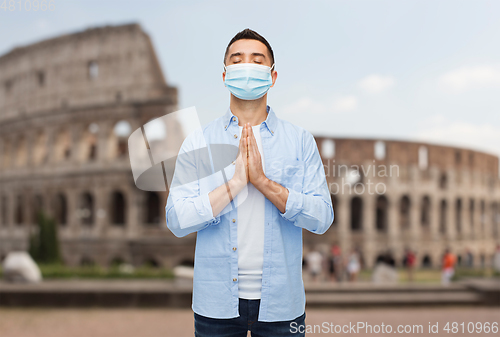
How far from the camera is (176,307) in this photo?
8.72 m

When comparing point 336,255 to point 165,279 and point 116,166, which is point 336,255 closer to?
point 165,279

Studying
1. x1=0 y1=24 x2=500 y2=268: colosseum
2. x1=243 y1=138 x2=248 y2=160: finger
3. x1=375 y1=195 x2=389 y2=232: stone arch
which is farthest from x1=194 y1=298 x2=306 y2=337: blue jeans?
x1=375 y1=195 x2=389 y2=232: stone arch

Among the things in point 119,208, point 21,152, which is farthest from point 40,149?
point 119,208

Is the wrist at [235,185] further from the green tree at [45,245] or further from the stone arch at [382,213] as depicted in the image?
the stone arch at [382,213]

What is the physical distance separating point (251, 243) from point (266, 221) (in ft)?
0.38

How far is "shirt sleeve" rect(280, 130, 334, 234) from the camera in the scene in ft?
5.65

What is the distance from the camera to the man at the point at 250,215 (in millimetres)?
1730

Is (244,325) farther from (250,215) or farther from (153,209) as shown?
(153,209)

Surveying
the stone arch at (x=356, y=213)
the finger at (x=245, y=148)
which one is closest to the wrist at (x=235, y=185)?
the finger at (x=245, y=148)

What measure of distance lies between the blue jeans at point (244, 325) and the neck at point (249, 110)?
81cm

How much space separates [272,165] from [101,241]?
838 inches

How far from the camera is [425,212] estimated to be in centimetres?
3028

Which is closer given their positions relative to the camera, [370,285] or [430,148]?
[370,285]

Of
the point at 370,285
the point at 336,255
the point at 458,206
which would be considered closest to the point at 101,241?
the point at 336,255
